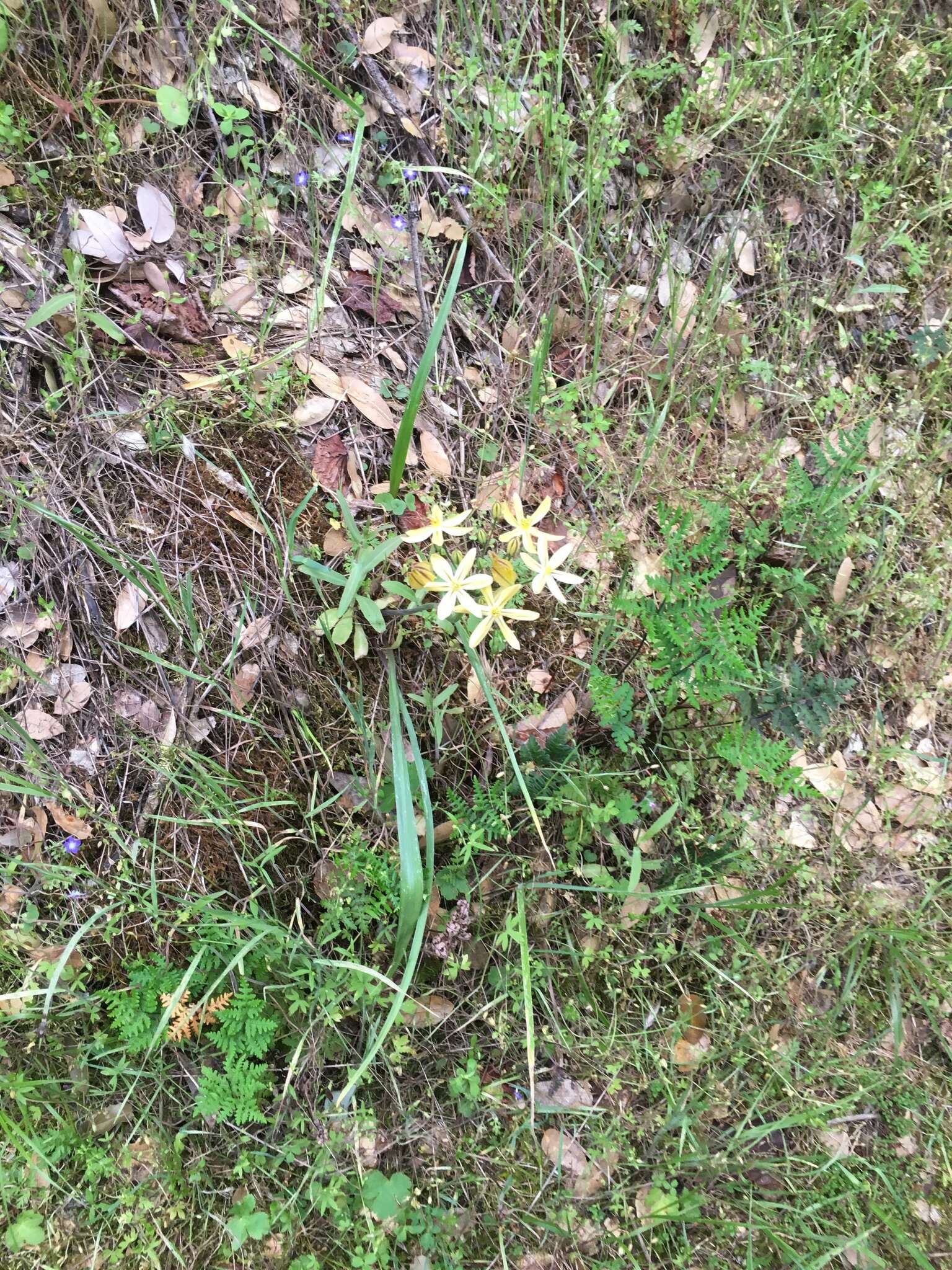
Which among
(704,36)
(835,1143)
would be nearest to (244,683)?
(835,1143)

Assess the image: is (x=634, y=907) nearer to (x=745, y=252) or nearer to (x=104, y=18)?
(x=745, y=252)

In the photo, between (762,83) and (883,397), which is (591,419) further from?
(762,83)

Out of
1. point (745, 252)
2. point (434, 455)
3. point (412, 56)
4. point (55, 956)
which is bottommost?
point (55, 956)

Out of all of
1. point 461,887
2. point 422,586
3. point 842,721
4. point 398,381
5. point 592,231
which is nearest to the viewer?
point 422,586

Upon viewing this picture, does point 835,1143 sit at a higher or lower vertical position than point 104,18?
lower

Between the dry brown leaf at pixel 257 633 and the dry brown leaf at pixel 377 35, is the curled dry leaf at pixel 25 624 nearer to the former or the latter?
the dry brown leaf at pixel 257 633

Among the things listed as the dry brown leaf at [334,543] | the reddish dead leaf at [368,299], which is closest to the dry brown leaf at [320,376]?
the reddish dead leaf at [368,299]

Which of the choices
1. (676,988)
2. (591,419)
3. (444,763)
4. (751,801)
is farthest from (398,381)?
(676,988)

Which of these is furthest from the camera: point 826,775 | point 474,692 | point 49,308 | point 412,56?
point 826,775
